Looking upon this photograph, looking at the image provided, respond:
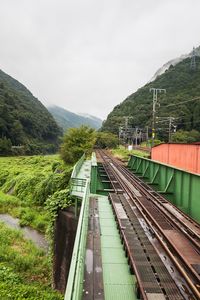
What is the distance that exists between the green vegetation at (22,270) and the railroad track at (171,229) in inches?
212

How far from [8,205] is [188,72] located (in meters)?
103

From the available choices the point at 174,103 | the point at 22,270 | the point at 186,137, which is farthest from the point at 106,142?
the point at 22,270

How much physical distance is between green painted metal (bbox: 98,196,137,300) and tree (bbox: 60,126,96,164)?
86.2 feet

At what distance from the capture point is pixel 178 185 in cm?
1354

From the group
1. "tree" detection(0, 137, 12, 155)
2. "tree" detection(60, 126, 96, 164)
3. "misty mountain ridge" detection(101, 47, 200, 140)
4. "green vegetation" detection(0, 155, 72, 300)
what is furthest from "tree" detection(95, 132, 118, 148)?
"green vegetation" detection(0, 155, 72, 300)

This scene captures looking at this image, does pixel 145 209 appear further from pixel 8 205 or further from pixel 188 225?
pixel 8 205

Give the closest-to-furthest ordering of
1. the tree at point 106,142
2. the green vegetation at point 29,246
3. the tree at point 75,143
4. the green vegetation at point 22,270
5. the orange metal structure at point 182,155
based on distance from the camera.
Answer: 1. the green vegetation at point 22,270
2. the green vegetation at point 29,246
3. the orange metal structure at point 182,155
4. the tree at point 75,143
5. the tree at point 106,142

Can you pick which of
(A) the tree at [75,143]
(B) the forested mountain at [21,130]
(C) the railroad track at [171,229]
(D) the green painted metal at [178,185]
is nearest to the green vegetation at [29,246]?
(C) the railroad track at [171,229]

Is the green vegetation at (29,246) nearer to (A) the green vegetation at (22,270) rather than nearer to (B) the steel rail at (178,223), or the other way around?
(A) the green vegetation at (22,270)

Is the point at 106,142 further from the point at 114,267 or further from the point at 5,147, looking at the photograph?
the point at 114,267

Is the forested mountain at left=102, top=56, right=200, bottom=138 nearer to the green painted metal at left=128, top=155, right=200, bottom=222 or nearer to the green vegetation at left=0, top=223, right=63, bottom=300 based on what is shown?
the green painted metal at left=128, top=155, right=200, bottom=222

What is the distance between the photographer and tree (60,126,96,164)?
3544 cm

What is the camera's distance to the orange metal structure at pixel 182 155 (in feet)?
49.1

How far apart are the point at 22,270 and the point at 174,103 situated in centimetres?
7372
